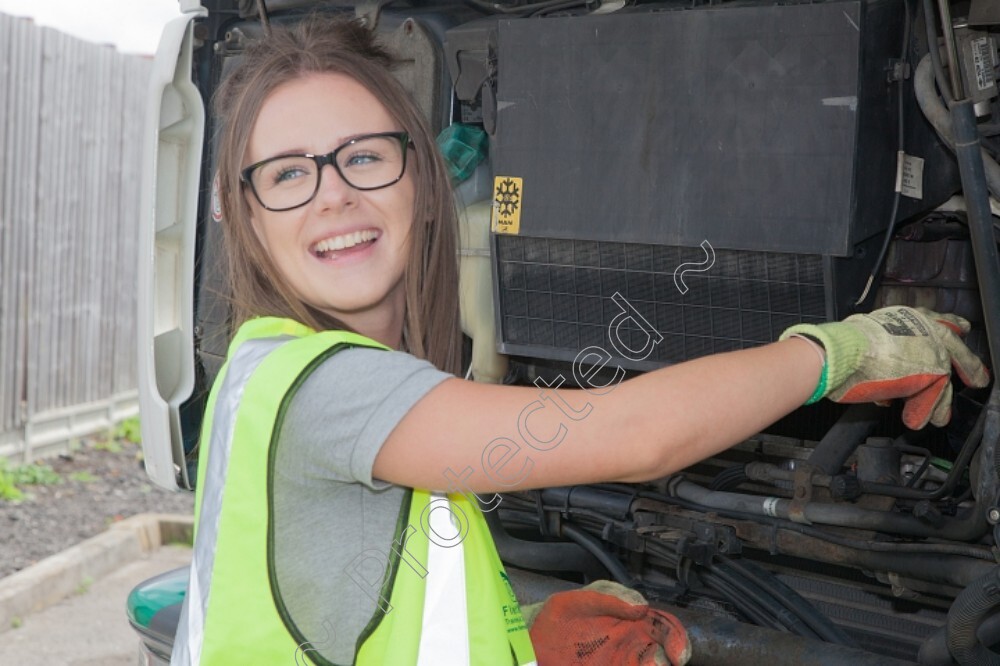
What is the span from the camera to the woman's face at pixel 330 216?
5.80 feet

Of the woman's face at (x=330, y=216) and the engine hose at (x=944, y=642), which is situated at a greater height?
the woman's face at (x=330, y=216)

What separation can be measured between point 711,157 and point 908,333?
0.63 metres

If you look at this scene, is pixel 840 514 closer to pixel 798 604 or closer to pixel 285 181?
pixel 798 604

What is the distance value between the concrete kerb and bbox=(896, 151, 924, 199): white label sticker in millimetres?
3894

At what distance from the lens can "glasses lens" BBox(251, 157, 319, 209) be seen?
5.77ft

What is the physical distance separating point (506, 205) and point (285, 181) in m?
1.00

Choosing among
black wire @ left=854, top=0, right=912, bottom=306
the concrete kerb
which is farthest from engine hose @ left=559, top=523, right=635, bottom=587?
the concrete kerb

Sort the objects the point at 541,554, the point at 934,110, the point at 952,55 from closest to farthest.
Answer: the point at 952,55 < the point at 934,110 < the point at 541,554

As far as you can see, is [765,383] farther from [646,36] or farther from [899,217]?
[646,36]

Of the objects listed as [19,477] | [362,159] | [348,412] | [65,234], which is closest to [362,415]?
[348,412]

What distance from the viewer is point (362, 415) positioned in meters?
1.50

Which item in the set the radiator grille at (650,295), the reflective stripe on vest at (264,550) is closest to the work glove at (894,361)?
the radiator grille at (650,295)

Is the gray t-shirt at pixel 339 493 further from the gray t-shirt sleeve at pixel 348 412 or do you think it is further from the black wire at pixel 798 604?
the black wire at pixel 798 604

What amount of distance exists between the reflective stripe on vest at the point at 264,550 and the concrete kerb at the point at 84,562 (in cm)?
364
